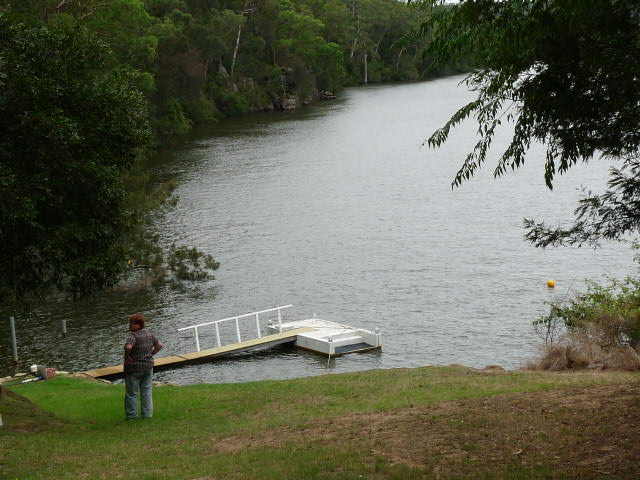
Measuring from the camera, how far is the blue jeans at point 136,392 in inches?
583

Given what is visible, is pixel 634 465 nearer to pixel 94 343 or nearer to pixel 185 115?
pixel 94 343

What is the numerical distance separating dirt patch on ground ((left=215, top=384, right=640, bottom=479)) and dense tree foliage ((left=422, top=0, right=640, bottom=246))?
2.41 metres

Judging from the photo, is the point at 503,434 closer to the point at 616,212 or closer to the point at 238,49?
the point at 616,212

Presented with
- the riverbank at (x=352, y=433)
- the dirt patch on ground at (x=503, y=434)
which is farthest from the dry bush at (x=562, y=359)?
the dirt patch on ground at (x=503, y=434)

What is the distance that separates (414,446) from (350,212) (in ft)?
135

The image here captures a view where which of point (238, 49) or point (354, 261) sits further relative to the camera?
point (238, 49)

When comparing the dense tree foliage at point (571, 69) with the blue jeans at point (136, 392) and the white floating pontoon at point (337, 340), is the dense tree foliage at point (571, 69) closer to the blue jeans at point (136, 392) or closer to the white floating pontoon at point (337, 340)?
the blue jeans at point (136, 392)

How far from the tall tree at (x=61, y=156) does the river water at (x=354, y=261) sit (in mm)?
12232

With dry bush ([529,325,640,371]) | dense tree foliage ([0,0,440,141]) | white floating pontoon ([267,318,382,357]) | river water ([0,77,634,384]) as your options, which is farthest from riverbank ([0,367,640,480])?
dense tree foliage ([0,0,440,141])

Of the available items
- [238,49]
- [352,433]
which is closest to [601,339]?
[352,433]

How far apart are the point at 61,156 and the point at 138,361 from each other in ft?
11.9

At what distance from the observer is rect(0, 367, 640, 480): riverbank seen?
998 cm

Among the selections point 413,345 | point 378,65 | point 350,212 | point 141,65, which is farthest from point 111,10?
point 378,65

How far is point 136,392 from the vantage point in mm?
15031
